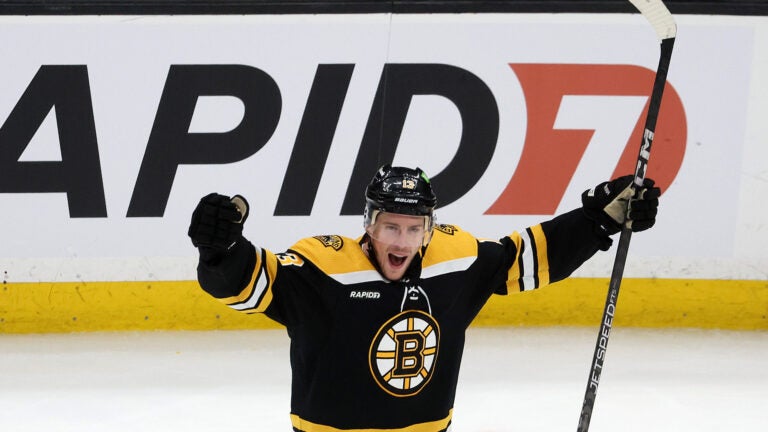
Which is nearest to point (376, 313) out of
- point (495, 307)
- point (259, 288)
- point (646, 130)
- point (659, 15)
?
point (259, 288)

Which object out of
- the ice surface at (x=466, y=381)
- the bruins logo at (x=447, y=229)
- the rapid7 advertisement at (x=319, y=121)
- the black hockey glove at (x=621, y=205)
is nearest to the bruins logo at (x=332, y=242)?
the bruins logo at (x=447, y=229)

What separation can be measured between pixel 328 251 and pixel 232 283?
0.87 feet

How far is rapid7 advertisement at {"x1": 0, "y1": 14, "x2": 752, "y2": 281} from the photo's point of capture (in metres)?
4.75

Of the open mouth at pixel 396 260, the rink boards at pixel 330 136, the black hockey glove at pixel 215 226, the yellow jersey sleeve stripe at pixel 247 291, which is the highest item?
the rink boards at pixel 330 136

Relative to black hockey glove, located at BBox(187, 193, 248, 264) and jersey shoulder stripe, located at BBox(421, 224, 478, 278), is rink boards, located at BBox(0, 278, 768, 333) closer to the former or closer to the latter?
jersey shoulder stripe, located at BBox(421, 224, 478, 278)

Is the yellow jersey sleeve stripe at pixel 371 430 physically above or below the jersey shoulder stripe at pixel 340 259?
below

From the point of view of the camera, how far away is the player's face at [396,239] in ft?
7.19

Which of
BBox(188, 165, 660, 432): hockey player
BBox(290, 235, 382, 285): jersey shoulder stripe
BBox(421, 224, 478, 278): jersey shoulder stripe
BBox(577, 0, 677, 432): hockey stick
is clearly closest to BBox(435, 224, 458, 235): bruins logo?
BBox(421, 224, 478, 278): jersey shoulder stripe

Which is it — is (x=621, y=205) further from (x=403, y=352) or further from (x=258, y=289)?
(x=258, y=289)

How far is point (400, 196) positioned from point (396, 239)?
91mm

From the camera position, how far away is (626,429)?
12.6ft

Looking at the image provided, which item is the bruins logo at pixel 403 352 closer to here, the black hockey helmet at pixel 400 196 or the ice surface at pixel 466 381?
the black hockey helmet at pixel 400 196

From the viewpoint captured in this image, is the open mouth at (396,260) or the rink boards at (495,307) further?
the rink boards at (495,307)

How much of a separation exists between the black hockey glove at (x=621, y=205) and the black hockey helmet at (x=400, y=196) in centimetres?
41
